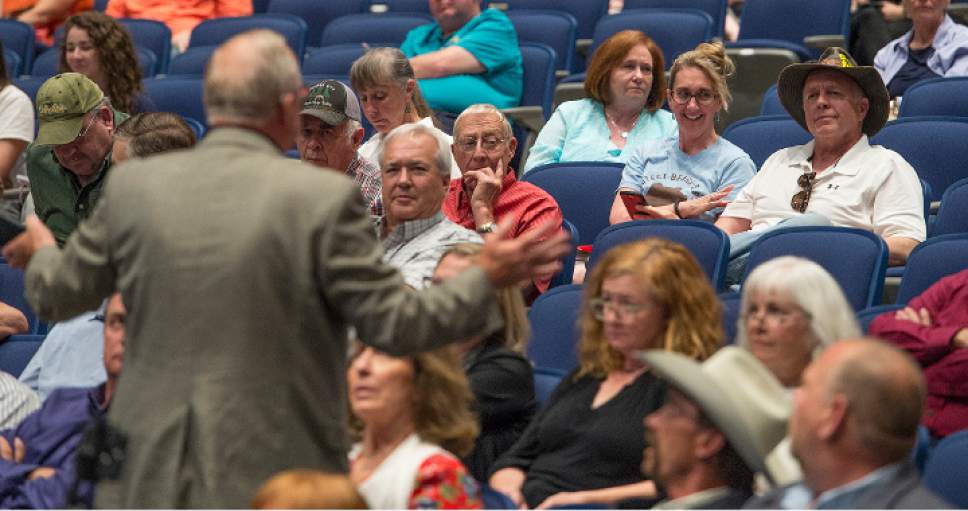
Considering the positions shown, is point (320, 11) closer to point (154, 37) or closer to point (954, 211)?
point (154, 37)

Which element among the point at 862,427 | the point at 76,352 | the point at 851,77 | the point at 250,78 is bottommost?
the point at 76,352

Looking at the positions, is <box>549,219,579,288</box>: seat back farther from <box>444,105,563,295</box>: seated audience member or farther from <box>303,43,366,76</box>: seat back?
<box>303,43,366,76</box>: seat back

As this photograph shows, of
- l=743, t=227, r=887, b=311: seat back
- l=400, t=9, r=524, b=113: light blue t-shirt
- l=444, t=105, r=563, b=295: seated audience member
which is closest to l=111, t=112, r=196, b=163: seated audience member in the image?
l=444, t=105, r=563, b=295: seated audience member

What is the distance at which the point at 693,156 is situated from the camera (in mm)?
5438

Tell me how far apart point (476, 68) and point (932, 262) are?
105 inches

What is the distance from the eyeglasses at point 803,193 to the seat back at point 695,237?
491 millimetres

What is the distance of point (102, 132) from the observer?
5.00m

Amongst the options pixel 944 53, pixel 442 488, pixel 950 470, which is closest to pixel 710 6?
pixel 944 53

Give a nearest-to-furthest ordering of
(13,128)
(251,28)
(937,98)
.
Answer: (937,98) → (13,128) → (251,28)

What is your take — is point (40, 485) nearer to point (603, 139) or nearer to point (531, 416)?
point (531, 416)

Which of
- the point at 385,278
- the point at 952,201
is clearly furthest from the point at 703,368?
the point at 952,201

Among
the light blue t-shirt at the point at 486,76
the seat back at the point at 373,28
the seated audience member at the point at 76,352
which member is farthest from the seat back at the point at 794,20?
the seated audience member at the point at 76,352

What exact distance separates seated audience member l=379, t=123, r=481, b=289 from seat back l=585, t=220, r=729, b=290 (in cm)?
47

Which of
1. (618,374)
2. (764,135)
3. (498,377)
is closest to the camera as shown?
(618,374)
